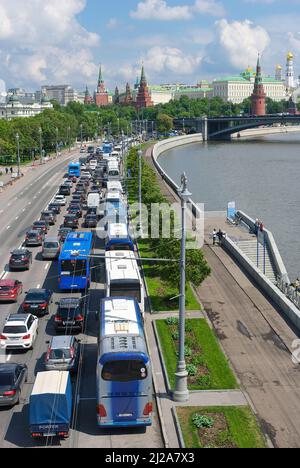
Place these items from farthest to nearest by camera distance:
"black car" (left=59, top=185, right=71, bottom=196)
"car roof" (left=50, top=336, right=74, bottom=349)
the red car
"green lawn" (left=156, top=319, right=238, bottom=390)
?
"black car" (left=59, top=185, right=71, bottom=196) → the red car → "car roof" (left=50, top=336, right=74, bottom=349) → "green lawn" (left=156, top=319, right=238, bottom=390)

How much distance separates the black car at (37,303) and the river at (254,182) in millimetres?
18040

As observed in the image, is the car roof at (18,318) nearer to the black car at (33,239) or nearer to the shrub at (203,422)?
the shrub at (203,422)

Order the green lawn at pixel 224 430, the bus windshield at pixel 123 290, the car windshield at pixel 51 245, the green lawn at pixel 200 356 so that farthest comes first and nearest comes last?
the car windshield at pixel 51 245 < the bus windshield at pixel 123 290 < the green lawn at pixel 200 356 < the green lawn at pixel 224 430

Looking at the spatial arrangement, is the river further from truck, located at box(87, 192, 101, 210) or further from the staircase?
truck, located at box(87, 192, 101, 210)

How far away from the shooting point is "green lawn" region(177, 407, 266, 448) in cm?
1734

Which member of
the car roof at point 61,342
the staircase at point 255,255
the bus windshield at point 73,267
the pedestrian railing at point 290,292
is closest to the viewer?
the car roof at point 61,342

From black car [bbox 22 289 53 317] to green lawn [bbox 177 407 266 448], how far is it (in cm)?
1047

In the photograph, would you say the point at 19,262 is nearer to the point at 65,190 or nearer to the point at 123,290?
the point at 123,290

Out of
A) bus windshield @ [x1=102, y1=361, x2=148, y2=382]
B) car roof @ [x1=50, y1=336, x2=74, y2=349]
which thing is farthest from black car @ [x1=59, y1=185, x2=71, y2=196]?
bus windshield @ [x1=102, y1=361, x2=148, y2=382]

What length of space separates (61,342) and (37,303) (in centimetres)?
611

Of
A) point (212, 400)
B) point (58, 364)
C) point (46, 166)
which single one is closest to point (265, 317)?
point (212, 400)

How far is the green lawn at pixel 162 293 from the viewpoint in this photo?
2945 cm

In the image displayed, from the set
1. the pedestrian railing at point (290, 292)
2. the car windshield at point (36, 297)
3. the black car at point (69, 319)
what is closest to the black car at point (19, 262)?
the car windshield at point (36, 297)
